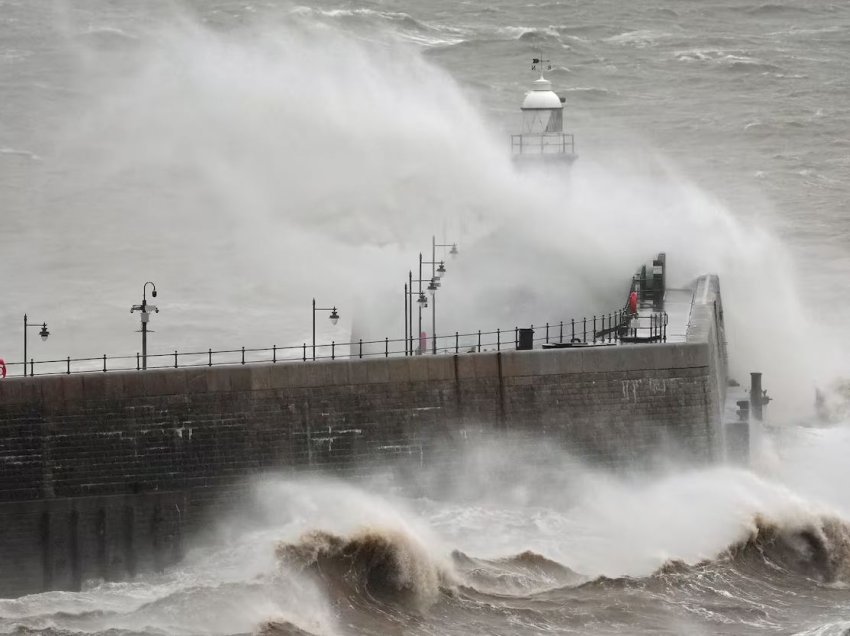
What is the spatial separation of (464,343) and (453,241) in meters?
7.92

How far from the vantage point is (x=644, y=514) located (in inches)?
1160

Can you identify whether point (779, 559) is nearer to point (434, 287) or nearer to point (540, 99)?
point (434, 287)

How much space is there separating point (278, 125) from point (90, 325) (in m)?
12.2

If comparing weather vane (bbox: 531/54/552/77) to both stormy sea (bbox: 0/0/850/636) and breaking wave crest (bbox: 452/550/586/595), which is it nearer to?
stormy sea (bbox: 0/0/850/636)

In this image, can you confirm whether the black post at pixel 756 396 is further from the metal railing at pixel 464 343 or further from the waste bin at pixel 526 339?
the waste bin at pixel 526 339

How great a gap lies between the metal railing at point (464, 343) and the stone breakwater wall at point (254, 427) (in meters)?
0.54

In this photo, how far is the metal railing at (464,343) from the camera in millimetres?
31141

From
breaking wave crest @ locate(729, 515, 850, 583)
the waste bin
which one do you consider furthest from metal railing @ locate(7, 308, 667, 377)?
breaking wave crest @ locate(729, 515, 850, 583)

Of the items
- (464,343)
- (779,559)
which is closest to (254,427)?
(779,559)

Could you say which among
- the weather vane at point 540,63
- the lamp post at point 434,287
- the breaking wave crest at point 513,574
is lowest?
the breaking wave crest at point 513,574

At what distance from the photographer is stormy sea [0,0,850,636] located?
90.4 ft

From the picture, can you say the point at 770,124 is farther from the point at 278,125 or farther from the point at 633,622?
the point at 633,622

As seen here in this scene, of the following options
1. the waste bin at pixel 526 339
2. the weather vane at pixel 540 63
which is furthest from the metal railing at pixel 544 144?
the waste bin at pixel 526 339

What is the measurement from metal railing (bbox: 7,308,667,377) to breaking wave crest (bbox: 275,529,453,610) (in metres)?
2.66
